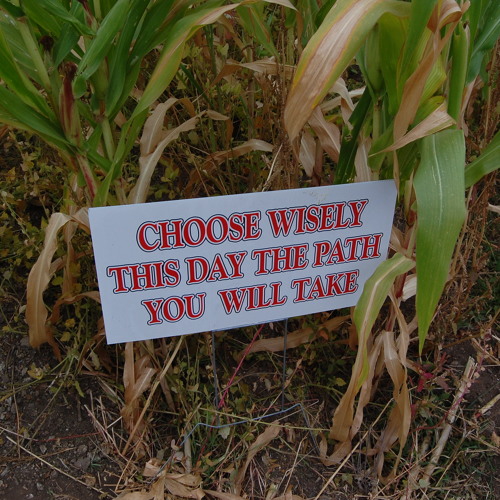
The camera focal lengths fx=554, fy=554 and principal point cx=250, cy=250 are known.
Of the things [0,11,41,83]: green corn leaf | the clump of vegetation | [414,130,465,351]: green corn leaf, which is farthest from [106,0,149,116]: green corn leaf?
[414,130,465,351]: green corn leaf

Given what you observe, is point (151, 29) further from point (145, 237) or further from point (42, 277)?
point (42, 277)

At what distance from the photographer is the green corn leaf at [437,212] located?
0.71 metres

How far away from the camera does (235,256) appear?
0.84 m

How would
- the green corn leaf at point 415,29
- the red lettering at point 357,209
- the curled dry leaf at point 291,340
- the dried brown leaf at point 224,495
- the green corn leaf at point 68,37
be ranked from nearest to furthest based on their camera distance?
the green corn leaf at point 415,29 → the green corn leaf at point 68,37 → the red lettering at point 357,209 → the dried brown leaf at point 224,495 → the curled dry leaf at point 291,340

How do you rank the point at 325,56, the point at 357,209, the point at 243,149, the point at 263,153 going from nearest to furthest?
1. the point at 325,56
2. the point at 357,209
3. the point at 243,149
4. the point at 263,153

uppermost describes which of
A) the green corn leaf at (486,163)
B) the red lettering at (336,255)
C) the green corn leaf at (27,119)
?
the green corn leaf at (27,119)

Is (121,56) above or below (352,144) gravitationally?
above

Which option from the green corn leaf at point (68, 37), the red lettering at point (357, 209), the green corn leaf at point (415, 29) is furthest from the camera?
the red lettering at point (357, 209)

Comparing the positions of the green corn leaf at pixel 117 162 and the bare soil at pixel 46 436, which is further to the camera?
the bare soil at pixel 46 436

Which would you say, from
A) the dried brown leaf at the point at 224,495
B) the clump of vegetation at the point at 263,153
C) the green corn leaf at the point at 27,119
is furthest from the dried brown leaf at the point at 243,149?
the dried brown leaf at the point at 224,495

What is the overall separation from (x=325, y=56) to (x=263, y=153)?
63 centimetres

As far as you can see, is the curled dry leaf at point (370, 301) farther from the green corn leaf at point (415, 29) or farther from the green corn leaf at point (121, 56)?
the green corn leaf at point (121, 56)

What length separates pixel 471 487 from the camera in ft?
3.39

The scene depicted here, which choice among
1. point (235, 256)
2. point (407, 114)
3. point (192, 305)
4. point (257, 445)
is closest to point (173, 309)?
point (192, 305)
